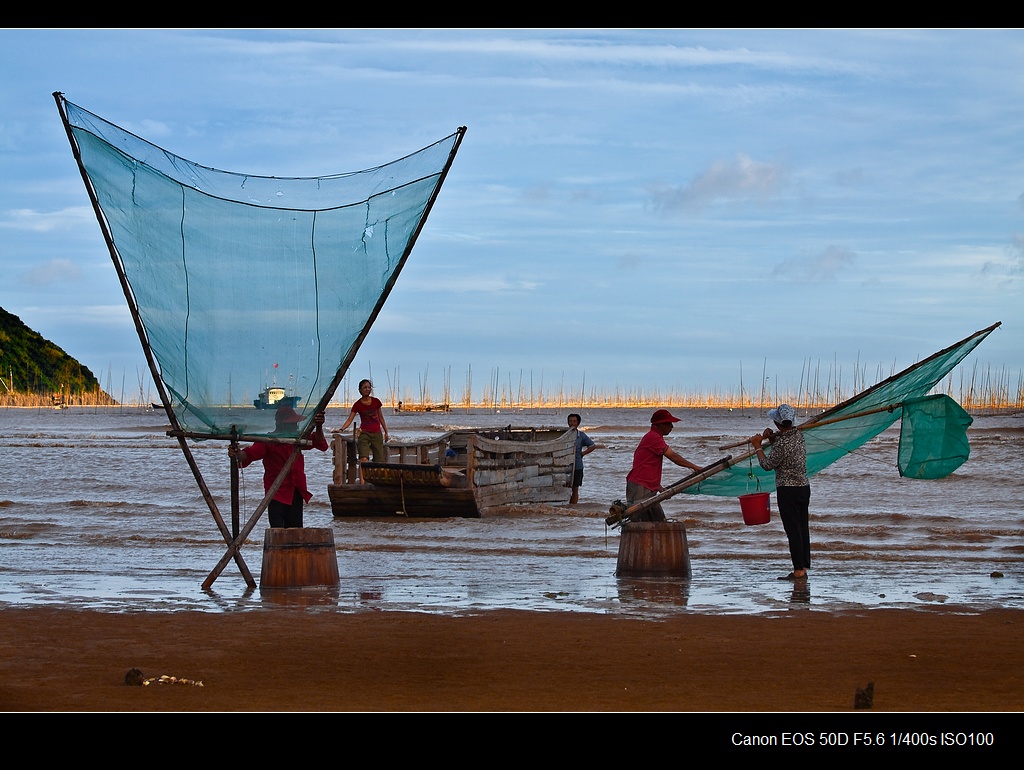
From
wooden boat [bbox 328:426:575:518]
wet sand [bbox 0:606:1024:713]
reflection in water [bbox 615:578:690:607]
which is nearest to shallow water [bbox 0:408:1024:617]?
reflection in water [bbox 615:578:690:607]

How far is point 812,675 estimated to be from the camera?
264 inches

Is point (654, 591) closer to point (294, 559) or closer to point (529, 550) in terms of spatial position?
point (294, 559)

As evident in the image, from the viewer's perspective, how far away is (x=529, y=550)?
47.1ft

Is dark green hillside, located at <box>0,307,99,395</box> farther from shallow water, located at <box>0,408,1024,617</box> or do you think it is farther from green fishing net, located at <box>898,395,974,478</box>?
green fishing net, located at <box>898,395,974,478</box>

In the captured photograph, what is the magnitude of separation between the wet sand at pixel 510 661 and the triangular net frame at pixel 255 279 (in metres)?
2.00

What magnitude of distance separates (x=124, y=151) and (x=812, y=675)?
642cm

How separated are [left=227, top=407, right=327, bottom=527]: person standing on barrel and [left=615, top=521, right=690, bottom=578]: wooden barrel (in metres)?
3.03

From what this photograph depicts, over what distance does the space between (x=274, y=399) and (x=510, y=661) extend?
3.66 meters

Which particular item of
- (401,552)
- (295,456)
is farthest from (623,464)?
(295,456)

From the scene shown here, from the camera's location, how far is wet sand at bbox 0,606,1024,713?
596 cm

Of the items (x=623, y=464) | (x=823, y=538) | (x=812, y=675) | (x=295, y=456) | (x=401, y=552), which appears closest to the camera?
(x=812, y=675)

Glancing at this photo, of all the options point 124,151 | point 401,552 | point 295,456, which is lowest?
point 401,552

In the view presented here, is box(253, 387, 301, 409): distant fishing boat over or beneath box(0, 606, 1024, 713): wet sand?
over

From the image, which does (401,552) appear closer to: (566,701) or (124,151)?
(124,151)
